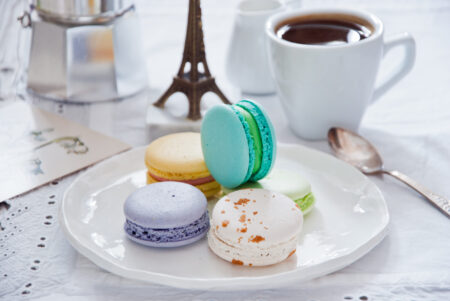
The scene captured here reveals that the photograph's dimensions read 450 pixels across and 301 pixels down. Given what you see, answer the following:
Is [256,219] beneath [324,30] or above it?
beneath

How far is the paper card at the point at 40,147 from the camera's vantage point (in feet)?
2.61

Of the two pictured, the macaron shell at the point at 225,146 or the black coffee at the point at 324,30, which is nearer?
the macaron shell at the point at 225,146

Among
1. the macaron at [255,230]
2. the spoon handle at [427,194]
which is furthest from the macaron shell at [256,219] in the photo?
the spoon handle at [427,194]

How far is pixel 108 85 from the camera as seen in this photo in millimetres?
989

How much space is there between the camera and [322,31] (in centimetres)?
87

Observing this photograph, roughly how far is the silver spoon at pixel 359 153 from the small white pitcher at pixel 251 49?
7.2 inches

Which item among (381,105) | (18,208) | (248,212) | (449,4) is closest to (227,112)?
(248,212)

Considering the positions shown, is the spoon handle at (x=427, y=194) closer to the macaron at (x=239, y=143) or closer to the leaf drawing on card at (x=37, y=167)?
the macaron at (x=239, y=143)

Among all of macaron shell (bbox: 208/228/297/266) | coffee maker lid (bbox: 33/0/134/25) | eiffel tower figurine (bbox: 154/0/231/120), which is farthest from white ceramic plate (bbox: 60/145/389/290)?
coffee maker lid (bbox: 33/0/134/25)

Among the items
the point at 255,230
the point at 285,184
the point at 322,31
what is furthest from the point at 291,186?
the point at 322,31

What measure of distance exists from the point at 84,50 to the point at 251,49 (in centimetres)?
26

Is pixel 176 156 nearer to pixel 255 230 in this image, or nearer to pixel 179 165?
pixel 179 165

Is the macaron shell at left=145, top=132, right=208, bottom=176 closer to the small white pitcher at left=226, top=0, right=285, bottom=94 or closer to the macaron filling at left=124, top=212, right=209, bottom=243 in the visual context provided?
the macaron filling at left=124, top=212, right=209, bottom=243

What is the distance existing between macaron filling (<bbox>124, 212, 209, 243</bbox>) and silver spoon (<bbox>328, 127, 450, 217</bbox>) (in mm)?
269
